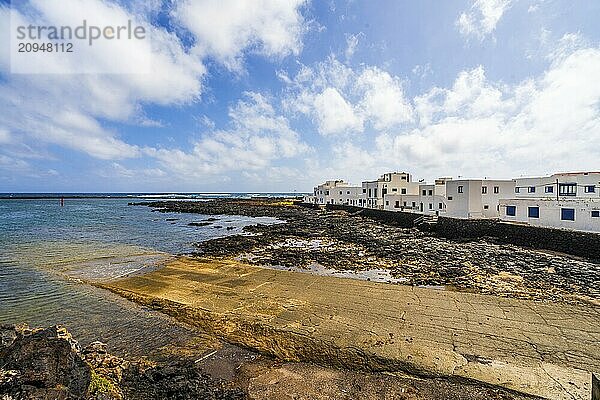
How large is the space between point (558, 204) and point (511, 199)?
16.5 feet

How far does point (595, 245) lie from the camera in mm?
21266

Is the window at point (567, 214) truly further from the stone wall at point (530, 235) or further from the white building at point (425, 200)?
the white building at point (425, 200)

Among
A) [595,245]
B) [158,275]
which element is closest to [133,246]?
[158,275]

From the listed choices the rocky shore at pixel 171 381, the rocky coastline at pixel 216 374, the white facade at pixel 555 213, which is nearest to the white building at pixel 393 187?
the white facade at pixel 555 213

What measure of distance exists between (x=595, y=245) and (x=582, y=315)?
→ 1511 centimetres

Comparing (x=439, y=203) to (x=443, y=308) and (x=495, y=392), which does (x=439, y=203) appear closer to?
(x=443, y=308)

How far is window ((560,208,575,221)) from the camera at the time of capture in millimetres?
27655

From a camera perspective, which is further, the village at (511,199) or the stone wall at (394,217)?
the stone wall at (394,217)

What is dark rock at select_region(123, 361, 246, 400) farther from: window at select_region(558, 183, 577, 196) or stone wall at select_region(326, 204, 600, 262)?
window at select_region(558, 183, 577, 196)

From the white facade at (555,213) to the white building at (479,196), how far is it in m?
Answer: 3.69

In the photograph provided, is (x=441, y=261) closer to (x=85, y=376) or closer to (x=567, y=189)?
(x=85, y=376)

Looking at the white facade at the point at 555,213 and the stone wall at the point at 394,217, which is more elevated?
the white facade at the point at 555,213

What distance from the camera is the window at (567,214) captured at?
90.7ft

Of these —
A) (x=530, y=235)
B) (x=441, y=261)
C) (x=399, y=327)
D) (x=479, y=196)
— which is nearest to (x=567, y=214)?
(x=530, y=235)
